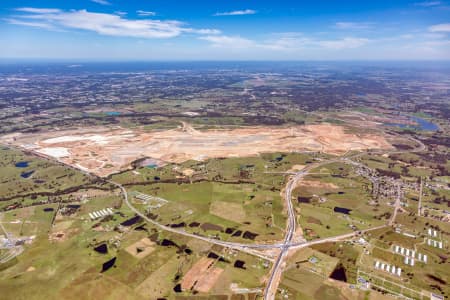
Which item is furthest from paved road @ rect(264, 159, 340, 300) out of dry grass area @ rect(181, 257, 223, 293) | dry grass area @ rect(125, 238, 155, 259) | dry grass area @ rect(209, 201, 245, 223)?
dry grass area @ rect(125, 238, 155, 259)

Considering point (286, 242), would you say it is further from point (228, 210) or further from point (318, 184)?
point (318, 184)

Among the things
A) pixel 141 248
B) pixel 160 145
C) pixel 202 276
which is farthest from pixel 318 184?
pixel 160 145

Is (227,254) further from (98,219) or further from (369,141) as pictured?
(369,141)

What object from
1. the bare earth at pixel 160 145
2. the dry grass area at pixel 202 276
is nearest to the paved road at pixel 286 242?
the dry grass area at pixel 202 276

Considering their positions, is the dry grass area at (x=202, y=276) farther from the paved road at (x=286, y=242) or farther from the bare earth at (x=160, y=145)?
the bare earth at (x=160, y=145)

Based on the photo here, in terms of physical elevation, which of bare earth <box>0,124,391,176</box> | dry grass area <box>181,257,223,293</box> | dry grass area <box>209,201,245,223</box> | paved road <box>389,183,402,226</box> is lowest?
dry grass area <box>181,257,223,293</box>

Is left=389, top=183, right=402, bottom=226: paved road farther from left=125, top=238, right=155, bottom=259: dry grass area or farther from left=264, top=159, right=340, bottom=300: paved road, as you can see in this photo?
left=125, top=238, right=155, bottom=259: dry grass area
